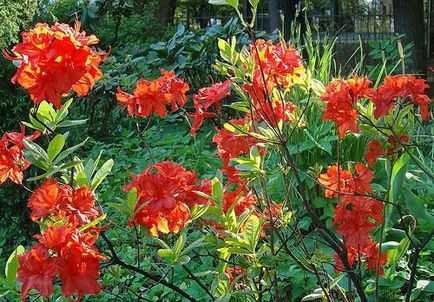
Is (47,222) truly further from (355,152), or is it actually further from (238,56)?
(355,152)

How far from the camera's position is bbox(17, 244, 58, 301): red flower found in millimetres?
1477

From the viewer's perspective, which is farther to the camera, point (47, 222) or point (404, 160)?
point (404, 160)

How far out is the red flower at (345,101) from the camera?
179 centimetres

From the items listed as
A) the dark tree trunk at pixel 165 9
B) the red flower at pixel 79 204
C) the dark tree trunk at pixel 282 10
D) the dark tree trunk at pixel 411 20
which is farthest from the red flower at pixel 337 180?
the dark tree trunk at pixel 165 9

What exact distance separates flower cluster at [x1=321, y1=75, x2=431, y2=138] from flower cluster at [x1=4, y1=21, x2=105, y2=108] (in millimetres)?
585

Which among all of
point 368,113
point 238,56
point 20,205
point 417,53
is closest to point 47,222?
point 238,56

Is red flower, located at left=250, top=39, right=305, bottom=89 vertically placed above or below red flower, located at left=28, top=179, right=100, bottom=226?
above

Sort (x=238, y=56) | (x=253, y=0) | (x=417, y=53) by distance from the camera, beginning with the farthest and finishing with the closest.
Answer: (x=417, y=53)
(x=238, y=56)
(x=253, y=0)

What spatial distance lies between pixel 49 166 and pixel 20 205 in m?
2.55

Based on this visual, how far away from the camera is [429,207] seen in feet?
11.2

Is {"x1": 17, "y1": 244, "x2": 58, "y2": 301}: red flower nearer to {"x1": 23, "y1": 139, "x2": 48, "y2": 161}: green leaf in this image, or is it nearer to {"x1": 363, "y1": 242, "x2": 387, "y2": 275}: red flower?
{"x1": 23, "y1": 139, "x2": 48, "y2": 161}: green leaf

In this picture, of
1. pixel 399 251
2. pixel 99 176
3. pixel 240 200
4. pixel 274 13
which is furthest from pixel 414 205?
pixel 274 13

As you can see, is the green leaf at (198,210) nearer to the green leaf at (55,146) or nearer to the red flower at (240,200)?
the red flower at (240,200)

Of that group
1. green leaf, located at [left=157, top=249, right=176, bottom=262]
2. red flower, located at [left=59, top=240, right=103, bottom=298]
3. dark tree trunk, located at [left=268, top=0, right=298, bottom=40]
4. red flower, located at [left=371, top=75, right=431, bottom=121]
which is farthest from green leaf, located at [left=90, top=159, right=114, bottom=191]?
dark tree trunk, located at [left=268, top=0, right=298, bottom=40]
